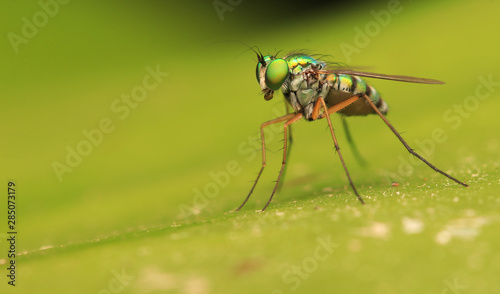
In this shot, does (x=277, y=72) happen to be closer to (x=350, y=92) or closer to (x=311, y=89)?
(x=311, y=89)

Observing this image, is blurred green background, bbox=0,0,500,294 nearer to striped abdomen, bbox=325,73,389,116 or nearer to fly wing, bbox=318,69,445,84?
striped abdomen, bbox=325,73,389,116

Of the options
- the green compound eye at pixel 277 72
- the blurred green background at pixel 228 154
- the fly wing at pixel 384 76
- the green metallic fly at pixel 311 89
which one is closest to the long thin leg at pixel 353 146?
the blurred green background at pixel 228 154

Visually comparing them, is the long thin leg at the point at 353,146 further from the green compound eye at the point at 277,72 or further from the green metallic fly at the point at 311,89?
the green compound eye at the point at 277,72

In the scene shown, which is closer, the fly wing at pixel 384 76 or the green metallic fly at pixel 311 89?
the fly wing at pixel 384 76

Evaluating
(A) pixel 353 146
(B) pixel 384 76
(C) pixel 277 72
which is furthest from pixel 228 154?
(B) pixel 384 76

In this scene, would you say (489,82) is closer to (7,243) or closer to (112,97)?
(112,97)

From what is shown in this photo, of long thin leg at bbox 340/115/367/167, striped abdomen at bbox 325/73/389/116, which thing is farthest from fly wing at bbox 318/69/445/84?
long thin leg at bbox 340/115/367/167
